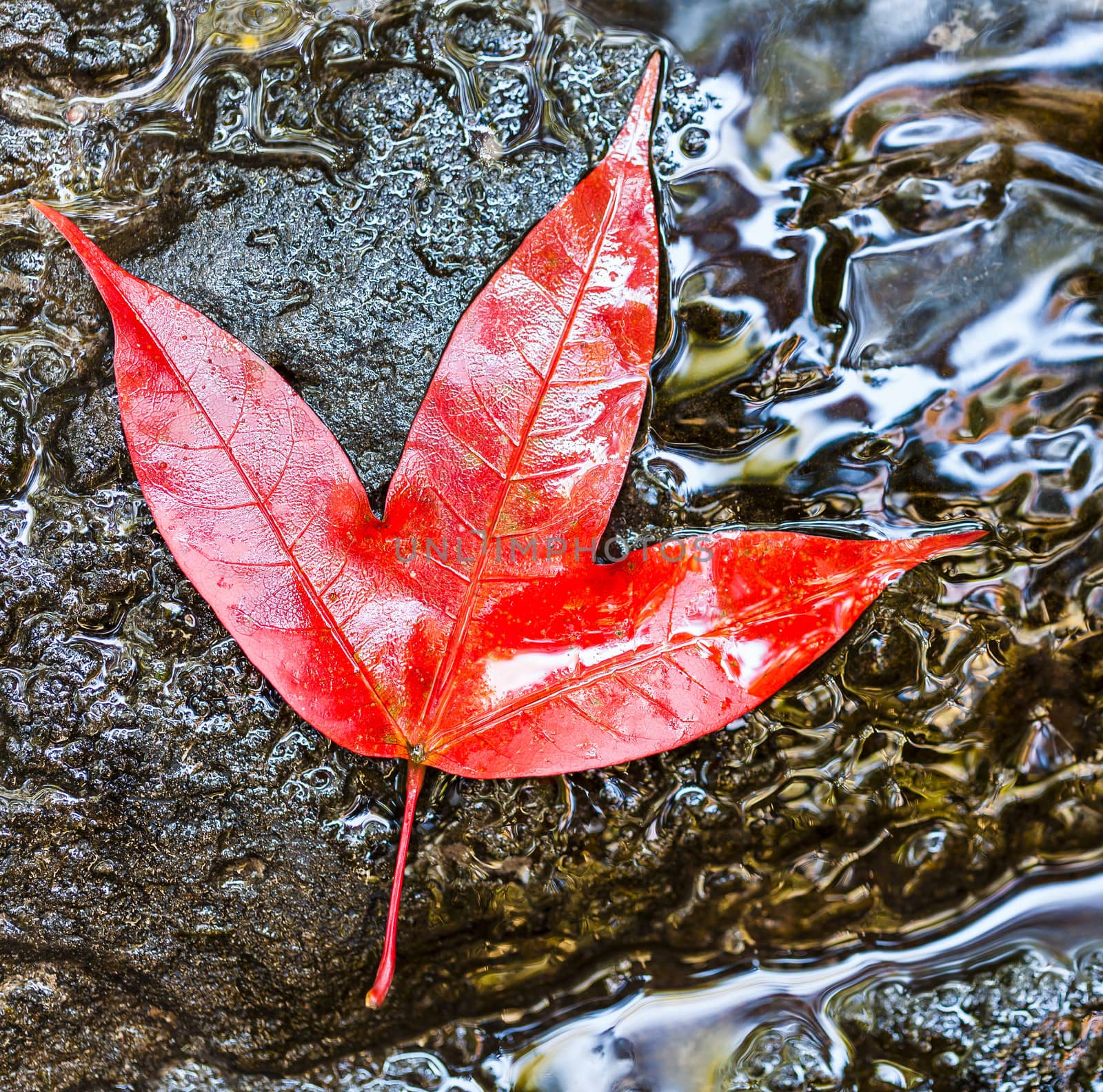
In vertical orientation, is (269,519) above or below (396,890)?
above

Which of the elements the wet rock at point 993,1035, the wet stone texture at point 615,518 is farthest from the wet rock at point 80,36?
the wet rock at point 993,1035

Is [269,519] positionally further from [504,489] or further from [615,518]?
[615,518]

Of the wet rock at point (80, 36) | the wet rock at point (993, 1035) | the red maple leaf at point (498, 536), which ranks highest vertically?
the wet rock at point (80, 36)

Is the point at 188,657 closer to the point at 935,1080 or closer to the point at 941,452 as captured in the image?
the point at 941,452

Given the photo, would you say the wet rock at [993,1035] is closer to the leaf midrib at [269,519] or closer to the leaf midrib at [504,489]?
the leaf midrib at [504,489]

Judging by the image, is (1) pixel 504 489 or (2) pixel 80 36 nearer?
(1) pixel 504 489

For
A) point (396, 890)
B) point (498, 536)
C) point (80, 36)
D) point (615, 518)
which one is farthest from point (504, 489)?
point (80, 36)
